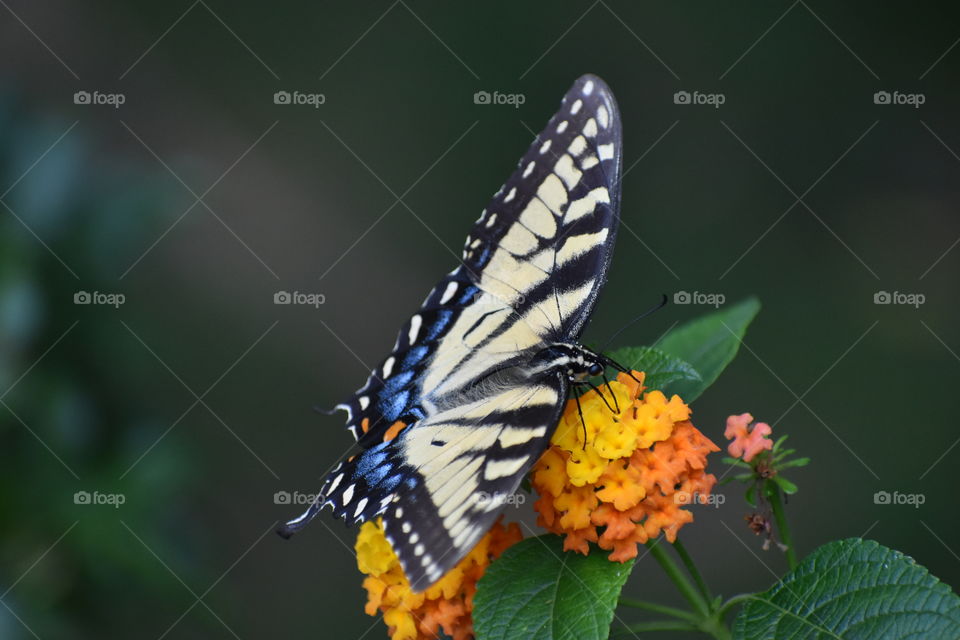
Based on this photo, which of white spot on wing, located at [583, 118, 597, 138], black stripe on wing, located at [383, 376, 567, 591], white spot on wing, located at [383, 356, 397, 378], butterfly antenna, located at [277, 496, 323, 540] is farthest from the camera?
white spot on wing, located at [383, 356, 397, 378]

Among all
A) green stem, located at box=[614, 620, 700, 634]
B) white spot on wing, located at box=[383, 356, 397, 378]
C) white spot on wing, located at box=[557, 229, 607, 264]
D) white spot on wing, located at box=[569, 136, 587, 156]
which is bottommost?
green stem, located at box=[614, 620, 700, 634]

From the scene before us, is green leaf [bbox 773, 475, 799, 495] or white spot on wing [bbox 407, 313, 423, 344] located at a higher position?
white spot on wing [bbox 407, 313, 423, 344]

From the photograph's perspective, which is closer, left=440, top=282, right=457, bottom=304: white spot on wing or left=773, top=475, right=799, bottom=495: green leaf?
left=773, top=475, right=799, bottom=495: green leaf

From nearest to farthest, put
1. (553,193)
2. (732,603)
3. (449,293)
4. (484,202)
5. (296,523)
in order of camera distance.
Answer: (732,603)
(296,523)
(553,193)
(449,293)
(484,202)

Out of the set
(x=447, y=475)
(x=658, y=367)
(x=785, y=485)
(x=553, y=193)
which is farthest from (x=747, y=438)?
(x=553, y=193)

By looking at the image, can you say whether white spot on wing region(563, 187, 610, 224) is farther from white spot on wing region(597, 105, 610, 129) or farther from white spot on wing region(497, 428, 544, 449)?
white spot on wing region(497, 428, 544, 449)

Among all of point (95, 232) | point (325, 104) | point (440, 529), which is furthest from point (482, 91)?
point (440, 529)

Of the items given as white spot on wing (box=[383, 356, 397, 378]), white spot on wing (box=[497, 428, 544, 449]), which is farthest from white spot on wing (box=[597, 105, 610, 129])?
white spot on wing (box=[383, 356, 397, 378])

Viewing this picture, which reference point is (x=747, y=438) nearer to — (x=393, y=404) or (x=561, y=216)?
(x=561, y=216)
